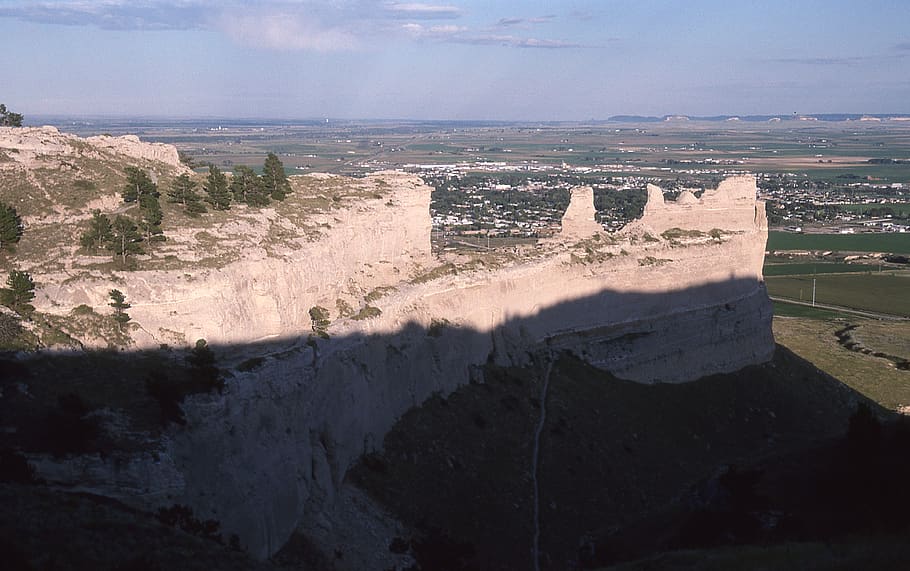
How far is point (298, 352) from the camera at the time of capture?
21312 millimetres

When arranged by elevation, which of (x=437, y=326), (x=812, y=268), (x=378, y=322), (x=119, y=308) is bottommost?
(x=812, y=268)

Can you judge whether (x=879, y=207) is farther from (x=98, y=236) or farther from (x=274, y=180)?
(x=98, y=236)

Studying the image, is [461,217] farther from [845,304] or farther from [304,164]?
[845,304]

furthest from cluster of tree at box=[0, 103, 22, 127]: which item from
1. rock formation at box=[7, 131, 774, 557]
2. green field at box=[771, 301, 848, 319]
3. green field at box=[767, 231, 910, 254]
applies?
green field at box=[767, 231, 910, 254]

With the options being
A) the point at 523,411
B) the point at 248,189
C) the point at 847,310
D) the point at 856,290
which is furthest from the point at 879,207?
the point at 248,189

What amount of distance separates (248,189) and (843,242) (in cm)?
9272

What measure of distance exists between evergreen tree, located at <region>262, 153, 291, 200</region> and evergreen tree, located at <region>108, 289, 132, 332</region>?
1111 cm

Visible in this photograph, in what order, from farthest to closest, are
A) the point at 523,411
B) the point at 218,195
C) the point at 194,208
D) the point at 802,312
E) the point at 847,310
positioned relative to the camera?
the point at 847,310 → the point at 802,312 → the point at 523,411 → the point at 218,195 → the point at 194,208

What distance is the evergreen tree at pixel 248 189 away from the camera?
94.8 feet

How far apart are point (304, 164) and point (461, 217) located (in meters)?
26.8

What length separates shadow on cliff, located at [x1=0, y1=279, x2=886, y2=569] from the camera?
17.3m

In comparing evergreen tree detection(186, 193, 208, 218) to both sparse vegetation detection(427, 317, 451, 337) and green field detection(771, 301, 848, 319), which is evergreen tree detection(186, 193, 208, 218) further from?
green field detection(771, 301, 848, 319)

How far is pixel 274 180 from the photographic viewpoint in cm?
3102

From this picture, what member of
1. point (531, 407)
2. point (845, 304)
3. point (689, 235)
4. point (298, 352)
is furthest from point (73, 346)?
point (845, 304)
